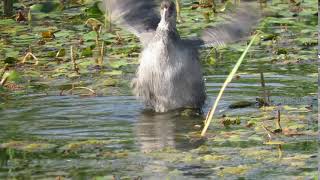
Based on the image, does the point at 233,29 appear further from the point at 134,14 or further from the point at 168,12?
the point at 134,14

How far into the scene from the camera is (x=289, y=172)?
7008 mm

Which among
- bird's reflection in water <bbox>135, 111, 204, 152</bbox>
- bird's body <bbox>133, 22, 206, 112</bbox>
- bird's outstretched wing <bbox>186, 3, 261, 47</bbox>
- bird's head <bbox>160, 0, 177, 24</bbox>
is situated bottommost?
bird's reflection in water <bbox>135, 111, 204, 152</bbox>

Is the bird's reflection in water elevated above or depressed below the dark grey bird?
below

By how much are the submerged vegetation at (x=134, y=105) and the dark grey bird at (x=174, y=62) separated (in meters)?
0.15

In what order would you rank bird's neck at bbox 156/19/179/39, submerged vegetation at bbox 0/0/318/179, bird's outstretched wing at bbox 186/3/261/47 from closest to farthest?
submerged vegetation at bbox 0/0/318/179, bird's outstretched wing at bbox 186/3/261/47, bird's neck at bbox 156/19/179/39

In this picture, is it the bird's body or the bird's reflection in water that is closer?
the bird's reflection in water

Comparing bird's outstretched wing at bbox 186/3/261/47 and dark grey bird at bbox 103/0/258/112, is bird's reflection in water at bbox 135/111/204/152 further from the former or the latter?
bird's outstretched wing at bbox 186/3/261/47

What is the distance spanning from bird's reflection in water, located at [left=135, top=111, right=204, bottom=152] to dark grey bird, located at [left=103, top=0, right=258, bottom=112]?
164 millimetres

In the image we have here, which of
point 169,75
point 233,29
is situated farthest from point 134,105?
point 233,29

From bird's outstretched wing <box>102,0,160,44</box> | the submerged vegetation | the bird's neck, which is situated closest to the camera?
the submerged vegetation

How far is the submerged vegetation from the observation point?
7387 mm

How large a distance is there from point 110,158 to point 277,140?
4.29 feet

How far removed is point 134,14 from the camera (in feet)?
33.4

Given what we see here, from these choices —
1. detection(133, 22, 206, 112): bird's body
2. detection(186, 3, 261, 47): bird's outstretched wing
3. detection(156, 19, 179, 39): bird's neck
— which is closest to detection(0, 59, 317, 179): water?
detection(133, 22, 206, 112): bird's body
